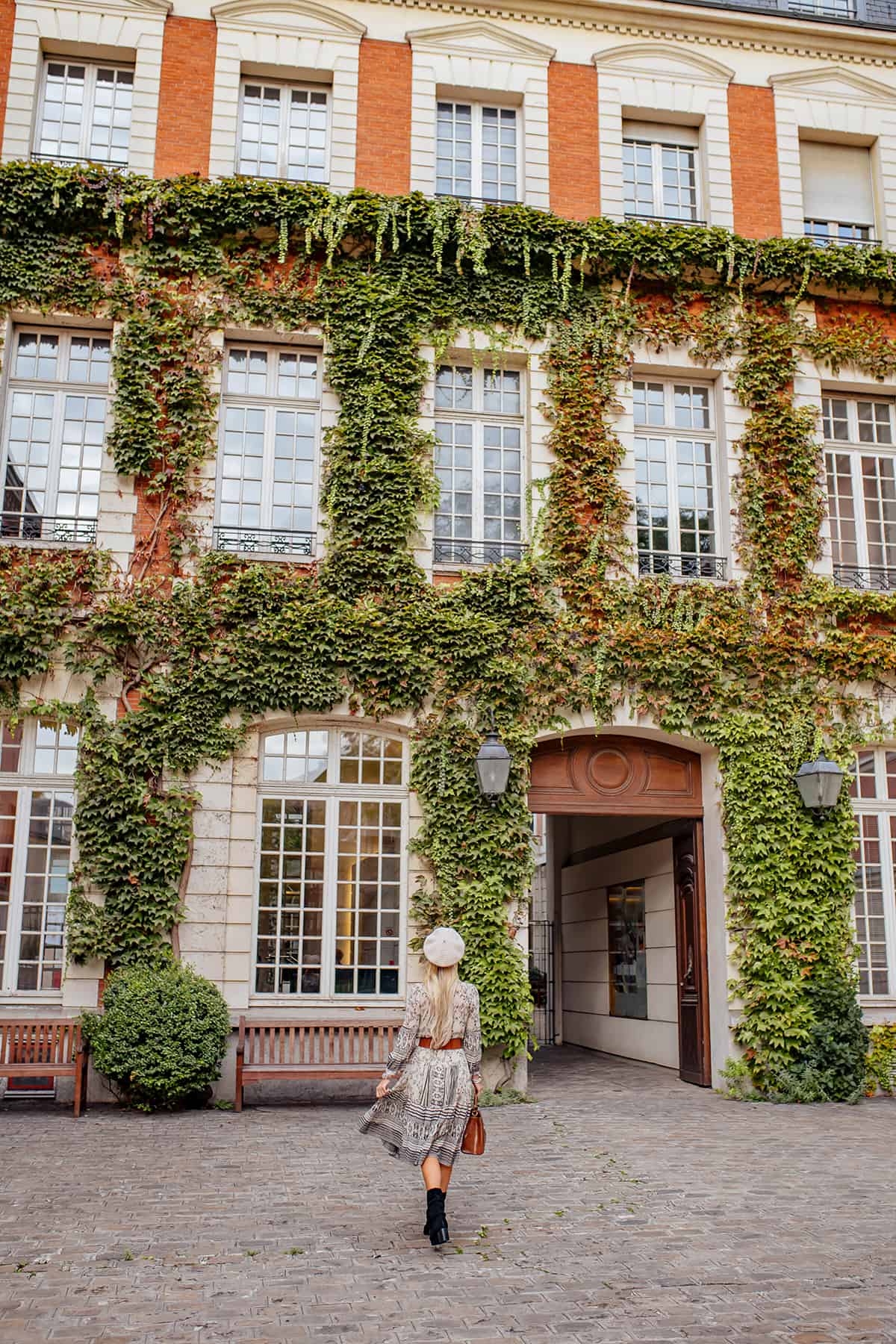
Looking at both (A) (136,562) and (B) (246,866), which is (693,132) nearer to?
(A) (136,562)

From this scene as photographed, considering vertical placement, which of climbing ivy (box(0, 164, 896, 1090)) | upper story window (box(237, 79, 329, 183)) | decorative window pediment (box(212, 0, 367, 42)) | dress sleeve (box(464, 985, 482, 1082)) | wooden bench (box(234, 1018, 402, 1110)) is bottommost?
wooden bench (box(234, 1018, 402, 1110))

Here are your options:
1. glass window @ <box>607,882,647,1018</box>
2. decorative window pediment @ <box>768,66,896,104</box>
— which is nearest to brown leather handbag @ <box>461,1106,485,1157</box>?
glass window @ <box>607,882,647,1018</box>

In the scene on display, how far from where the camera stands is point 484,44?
12.3m

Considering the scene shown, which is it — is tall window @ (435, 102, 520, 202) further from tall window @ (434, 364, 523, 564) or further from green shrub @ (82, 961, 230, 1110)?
green shrub @ (82, 961, 230, 1110)

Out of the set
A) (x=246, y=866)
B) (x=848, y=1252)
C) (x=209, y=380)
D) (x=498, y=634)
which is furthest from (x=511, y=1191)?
(x=209, y=380)

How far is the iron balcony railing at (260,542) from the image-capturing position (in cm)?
1103

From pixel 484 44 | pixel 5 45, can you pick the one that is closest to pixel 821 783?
pixel 484 44

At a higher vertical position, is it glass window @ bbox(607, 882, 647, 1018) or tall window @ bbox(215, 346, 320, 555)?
tall window @ bbox(215, 346, 320, 555)

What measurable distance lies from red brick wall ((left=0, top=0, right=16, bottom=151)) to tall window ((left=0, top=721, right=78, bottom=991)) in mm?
6157

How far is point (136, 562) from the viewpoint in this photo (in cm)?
1069

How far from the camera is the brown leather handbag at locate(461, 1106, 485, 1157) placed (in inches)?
221

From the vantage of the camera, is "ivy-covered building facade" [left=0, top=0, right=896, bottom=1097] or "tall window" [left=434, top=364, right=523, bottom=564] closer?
"ivy-covered building facade" [left=0, top=0, right=896, bottom=1097]

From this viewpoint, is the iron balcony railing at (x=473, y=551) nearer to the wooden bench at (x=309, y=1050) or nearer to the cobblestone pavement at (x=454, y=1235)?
the wooden bench at (x=309, y=1050)

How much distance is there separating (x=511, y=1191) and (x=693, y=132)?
1117cm
